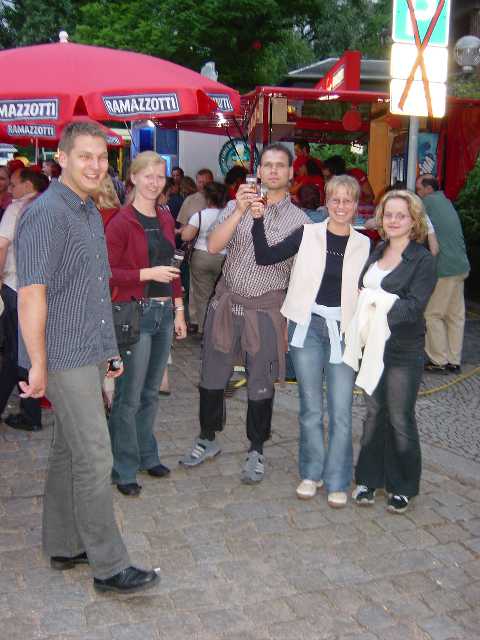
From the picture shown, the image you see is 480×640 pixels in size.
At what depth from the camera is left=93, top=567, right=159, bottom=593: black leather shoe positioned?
3.31 meters

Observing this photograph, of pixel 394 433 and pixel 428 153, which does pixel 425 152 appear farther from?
pixel 394 433

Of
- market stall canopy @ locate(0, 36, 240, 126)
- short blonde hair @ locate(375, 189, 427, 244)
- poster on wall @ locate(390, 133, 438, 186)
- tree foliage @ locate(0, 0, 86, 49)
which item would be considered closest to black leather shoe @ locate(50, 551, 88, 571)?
short blonde hair @ locate(375, 189, 427, 244)

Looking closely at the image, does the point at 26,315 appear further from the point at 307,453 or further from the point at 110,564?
the point at 307,453

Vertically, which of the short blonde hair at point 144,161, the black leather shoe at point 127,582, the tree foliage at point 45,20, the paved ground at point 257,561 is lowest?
the paved ground at point 257,561

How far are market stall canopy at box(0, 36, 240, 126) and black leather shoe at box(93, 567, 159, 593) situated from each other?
9.34 ft

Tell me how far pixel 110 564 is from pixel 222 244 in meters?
1.93

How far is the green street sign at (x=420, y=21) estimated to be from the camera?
18.0 ft

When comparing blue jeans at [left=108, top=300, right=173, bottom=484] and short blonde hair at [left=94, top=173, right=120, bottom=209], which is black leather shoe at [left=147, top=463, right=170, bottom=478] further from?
short blonde hair at [left=94, top=173, right=120, bottom=209]

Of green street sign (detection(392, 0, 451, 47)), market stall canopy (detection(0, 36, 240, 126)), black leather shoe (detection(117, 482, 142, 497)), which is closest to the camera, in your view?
black leather shoe (detection(117, 482, 142, 497))

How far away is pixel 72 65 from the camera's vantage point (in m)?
5.23

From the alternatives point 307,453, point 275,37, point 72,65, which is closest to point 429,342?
point 307,453

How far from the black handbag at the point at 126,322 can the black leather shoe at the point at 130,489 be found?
863 millimetres

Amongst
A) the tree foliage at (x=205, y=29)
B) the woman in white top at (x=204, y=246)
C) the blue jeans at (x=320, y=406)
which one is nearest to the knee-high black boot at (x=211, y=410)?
the blue jeans at (x=320, y=406)

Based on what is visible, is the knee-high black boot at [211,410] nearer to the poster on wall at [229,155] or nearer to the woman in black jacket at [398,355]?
the woman in black jacket at [398,355]
